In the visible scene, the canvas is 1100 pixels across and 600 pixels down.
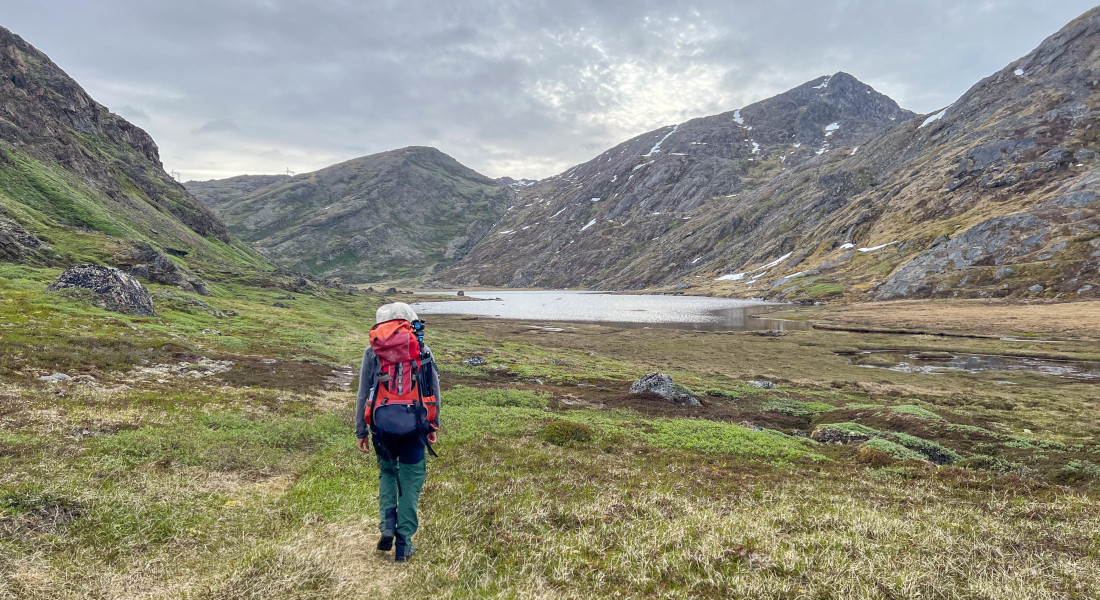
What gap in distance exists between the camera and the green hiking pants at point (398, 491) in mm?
7492

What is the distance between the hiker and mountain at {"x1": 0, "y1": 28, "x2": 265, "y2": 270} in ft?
237

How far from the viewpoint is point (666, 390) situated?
93.6 ft

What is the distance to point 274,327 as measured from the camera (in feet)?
165

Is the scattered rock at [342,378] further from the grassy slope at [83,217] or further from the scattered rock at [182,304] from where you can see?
the grassy slope at [83,217]

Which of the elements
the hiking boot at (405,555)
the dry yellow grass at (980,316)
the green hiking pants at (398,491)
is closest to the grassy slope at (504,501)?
the hiking boot at (405,555)

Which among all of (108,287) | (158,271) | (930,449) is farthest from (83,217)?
(930,449)

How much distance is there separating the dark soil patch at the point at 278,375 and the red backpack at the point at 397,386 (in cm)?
1881

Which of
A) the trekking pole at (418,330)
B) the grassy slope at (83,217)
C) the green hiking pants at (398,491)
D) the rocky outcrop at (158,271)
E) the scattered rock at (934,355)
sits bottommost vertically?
the scattered rock at (934,355)

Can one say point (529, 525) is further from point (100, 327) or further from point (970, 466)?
point (100, 327)

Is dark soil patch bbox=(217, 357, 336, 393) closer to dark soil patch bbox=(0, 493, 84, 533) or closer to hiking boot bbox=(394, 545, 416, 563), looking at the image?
dark soil patch bbox=(0, 493, 84, 533)

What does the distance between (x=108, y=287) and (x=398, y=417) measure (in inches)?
1839

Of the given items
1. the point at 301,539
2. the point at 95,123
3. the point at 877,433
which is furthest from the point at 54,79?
the point at 877,433

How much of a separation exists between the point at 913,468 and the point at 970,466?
4.08 m

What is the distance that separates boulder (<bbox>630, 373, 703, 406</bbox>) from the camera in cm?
2788
